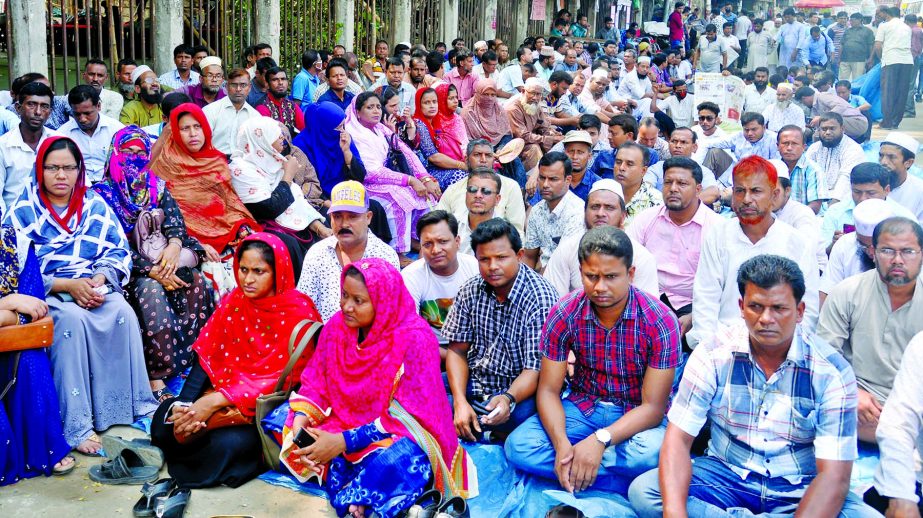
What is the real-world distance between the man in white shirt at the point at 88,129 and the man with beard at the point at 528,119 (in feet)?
14.9

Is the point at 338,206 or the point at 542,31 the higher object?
the point at 542,31

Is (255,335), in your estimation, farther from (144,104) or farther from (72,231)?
(144,104)

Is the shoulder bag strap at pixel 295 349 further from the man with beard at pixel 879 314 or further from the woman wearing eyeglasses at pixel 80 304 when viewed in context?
the man with beard at pixel 879 314

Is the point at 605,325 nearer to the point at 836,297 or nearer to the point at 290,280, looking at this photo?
the point at 836,297

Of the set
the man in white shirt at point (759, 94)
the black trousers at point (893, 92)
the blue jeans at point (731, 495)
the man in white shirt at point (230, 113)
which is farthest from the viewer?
the black trousers at point (893, 92)

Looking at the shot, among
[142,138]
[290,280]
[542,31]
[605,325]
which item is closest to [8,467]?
[290,280]

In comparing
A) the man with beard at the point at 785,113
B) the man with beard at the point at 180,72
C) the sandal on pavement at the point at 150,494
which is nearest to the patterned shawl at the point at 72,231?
the sandal on pavement at the point at 150,494

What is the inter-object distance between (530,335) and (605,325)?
50 cm

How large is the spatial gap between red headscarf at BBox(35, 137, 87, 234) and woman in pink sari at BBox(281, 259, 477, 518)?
1.66 m

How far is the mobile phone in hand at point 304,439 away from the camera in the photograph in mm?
3919

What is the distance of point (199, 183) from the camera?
19.4ft

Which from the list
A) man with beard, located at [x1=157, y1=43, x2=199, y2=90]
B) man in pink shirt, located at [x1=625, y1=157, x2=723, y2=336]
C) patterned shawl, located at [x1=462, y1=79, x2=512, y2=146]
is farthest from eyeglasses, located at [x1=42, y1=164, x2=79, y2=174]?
patterned shawl, located at [x1=462, y1=79, x2=512, y2=146]

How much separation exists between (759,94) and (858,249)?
9.22m

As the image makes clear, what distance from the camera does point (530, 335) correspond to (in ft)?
14.1
